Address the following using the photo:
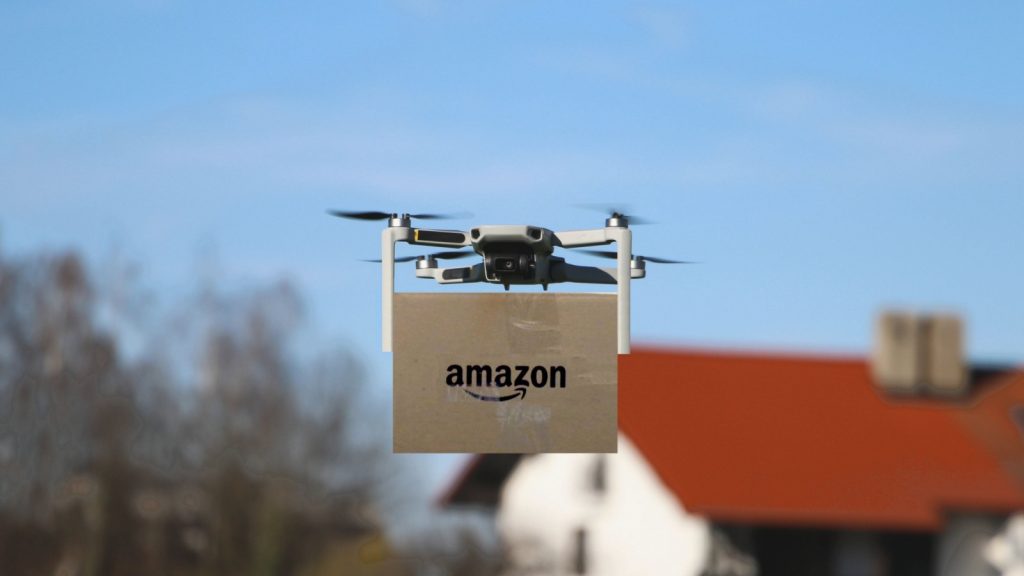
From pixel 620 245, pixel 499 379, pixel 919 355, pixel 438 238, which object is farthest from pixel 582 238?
pixel 919 355

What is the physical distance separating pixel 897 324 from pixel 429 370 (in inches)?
1163

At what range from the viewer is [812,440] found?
3331 cm

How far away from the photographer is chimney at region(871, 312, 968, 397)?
3597 centimetres

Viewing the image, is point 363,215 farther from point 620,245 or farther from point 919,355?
point 919,355

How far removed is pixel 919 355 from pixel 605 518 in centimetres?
768

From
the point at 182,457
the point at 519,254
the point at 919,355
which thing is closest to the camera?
the point at 519,254

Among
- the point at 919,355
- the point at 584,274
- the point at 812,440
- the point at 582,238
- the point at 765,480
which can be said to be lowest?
the point at 765,480

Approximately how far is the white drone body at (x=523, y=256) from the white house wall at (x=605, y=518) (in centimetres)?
2350

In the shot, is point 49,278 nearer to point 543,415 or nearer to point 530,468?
point 530,468

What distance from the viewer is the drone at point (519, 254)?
7.49m

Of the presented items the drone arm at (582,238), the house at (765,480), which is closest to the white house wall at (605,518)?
the house at (765,480)

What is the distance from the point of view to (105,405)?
2797 cm

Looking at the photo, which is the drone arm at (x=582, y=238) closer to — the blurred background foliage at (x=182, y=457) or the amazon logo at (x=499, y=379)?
the amazon logo at (x=499, y=379)

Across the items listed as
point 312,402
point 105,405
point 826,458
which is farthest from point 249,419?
point 826,458
